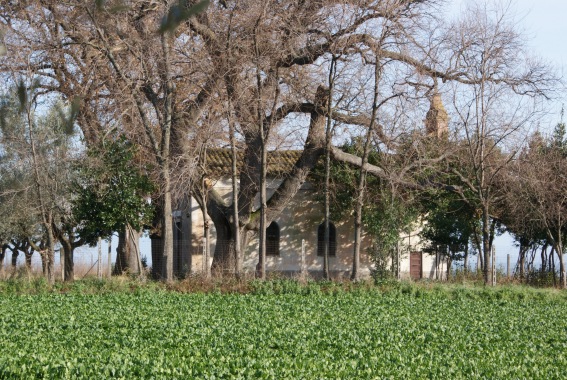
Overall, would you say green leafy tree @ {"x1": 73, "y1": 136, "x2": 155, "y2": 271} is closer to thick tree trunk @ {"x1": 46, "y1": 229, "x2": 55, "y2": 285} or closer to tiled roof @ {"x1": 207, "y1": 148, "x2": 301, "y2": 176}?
thick tree trunk @ {"x1": 46, "y1": 229, "x2": 55, "y2": 285}

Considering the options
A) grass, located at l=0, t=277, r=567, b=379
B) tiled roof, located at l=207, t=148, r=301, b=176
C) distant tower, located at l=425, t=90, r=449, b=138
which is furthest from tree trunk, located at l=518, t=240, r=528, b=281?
tiled roof, located at l=207, t=148, r=301, b=176

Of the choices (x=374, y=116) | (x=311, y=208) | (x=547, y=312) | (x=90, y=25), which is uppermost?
(x=90, y=25)

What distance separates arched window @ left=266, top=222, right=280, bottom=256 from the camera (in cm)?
4103

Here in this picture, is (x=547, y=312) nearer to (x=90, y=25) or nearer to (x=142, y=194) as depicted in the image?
(x=142, y=194)

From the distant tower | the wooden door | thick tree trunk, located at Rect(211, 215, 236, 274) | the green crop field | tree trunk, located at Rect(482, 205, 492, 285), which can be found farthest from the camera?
the wooden door

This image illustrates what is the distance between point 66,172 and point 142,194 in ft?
10.9

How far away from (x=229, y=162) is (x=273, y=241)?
470 centimetres

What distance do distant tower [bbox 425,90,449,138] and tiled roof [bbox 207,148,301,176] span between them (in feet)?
24.4

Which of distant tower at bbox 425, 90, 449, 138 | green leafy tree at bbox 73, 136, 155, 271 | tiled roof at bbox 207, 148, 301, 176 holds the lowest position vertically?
green leafy tree at bbox 73, 136, 155, 271

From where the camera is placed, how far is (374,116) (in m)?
30.9

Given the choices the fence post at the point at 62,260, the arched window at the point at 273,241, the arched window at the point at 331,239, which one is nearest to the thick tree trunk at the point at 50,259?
the fence post at the point at 62,260

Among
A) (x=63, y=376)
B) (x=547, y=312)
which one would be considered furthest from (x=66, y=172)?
(x=63, y=376)

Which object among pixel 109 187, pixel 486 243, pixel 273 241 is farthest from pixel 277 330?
pixel 273 241

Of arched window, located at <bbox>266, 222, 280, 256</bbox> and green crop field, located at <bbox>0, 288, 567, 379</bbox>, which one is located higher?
arched window, located at <bbox>266, 222, 280, 256</bbox>
